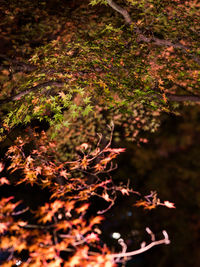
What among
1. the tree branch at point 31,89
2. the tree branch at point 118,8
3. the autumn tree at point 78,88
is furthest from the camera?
the tree branch at point 118,8

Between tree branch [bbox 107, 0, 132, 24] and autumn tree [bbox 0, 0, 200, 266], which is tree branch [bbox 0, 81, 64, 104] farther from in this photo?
tree branch [bbox 107, 0, 132, 24]

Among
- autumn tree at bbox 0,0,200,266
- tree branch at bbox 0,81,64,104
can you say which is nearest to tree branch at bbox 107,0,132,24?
autumn tree at bbox 0,0,200,266

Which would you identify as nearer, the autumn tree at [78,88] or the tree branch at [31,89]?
the autumn tree at [78,88]

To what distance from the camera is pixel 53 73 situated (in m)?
5.32

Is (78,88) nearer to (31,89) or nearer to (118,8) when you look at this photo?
(31,89)

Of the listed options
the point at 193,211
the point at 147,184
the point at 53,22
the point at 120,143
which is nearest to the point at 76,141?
the point at 120,143

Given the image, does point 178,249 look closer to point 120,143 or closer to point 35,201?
point 120,143

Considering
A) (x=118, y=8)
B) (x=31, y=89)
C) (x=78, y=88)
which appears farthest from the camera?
(x=118, y=8)

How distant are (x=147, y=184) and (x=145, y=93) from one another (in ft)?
23.4

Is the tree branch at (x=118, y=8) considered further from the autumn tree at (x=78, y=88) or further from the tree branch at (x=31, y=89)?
the tree branch at (x=31, y=89)

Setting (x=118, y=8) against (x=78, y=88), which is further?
(x=118, y=8)

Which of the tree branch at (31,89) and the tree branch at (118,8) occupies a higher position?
the tree branch at (118,8)

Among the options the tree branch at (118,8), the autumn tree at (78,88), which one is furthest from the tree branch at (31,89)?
the tree branch at (118,8)

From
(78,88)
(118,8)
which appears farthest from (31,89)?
(118,8)
